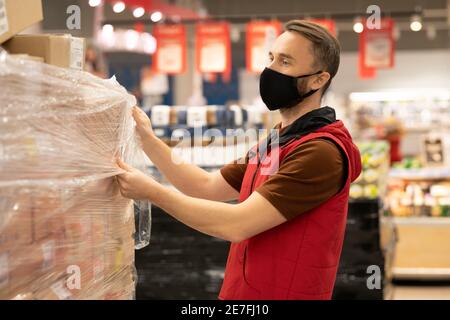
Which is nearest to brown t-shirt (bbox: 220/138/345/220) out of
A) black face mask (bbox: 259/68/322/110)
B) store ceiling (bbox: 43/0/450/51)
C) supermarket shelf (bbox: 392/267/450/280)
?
black face mask (bbox: 259/68/322/110)

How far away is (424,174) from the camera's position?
836 centimetres

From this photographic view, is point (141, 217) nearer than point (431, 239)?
Yes

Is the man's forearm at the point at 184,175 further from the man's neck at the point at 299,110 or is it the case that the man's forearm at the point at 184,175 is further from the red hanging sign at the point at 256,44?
the red hanging sign at the point at 256,44

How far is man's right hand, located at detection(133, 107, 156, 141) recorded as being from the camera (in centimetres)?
264

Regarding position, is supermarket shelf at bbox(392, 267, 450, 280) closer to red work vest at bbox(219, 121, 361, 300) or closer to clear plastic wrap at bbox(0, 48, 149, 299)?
red work vest at bbox(219, 121, 361, 300)

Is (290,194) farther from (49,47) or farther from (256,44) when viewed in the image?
(256,44)

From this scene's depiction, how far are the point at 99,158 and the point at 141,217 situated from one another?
48 centimetres

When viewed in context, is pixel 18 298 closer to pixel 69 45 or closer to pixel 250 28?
pixel 69 45

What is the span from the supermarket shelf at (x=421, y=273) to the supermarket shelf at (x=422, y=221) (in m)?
0.48

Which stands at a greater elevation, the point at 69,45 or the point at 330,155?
the point at 69,45

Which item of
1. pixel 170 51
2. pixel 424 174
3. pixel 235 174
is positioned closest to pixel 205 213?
Result: pixel 235 174

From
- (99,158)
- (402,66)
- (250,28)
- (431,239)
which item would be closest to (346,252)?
(431,239)

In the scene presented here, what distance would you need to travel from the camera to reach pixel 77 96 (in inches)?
83.0

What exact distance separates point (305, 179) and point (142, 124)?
70cm
